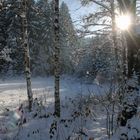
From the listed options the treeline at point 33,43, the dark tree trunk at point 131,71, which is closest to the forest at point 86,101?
the dark tree trunk at point 131,71

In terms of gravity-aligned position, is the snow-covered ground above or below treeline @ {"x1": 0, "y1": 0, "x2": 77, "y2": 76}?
below

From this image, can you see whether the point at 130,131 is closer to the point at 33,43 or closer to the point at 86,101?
the point at 86,101

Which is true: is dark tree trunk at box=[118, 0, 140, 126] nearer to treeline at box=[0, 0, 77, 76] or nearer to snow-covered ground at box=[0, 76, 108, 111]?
snow-covered ground at box=[0, 76, 108, 111]

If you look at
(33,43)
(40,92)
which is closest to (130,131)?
(40,92)

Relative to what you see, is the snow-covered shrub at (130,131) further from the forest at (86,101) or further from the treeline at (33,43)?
the treeline at (33,43)

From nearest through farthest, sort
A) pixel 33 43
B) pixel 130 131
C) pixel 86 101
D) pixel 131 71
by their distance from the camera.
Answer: pixel 130 131 → pixel 131 71 → pixel 86 101 → pixel 33 43

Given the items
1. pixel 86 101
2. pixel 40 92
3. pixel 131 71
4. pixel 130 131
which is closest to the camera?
pixel 130 131

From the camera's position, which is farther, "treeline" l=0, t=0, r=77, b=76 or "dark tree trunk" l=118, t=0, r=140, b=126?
"treeline" l=0, t=0, r=77, b=76

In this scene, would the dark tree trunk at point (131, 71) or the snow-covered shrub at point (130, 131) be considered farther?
the dark tree trunk at point (131, 71)

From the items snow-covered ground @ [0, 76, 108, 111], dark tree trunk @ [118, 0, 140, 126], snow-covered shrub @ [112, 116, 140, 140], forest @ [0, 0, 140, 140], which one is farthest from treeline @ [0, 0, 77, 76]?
snow-covered shrub @ [112, 116, 140, 140]

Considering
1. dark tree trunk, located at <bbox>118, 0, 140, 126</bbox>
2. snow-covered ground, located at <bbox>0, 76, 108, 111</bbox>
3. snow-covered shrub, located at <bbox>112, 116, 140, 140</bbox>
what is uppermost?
dark tree trunk, located at <bbox>118, 0, 140, 126</bbox>

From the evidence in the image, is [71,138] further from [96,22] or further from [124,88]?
[96,22]

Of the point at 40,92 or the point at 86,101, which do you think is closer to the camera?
the point at 86,101

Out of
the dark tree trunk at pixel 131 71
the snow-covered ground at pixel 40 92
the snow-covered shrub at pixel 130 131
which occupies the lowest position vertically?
the snow-covered ground at pixel 40 92
